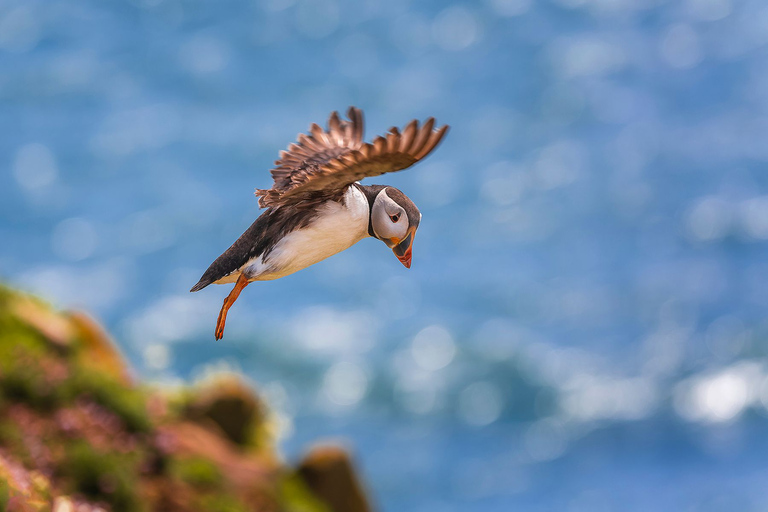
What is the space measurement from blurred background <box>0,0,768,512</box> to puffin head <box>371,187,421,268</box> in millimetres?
32278

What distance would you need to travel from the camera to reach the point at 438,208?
156ft

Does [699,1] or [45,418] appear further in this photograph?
[699,1]

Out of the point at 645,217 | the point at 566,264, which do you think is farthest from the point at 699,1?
the point at 566,264

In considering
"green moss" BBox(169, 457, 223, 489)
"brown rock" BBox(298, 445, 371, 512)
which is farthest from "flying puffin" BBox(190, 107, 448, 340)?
"brown rock" BBox(298, 445, 371, 512)

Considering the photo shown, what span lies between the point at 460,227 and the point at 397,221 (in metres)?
43.6

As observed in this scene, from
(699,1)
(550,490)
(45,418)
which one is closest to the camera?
(45,418)

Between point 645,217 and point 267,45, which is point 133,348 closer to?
point 267,45

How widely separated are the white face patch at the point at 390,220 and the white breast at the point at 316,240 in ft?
0.40

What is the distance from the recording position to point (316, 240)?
4266 mm

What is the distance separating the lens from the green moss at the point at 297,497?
14.4 metres

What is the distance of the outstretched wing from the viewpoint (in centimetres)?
366

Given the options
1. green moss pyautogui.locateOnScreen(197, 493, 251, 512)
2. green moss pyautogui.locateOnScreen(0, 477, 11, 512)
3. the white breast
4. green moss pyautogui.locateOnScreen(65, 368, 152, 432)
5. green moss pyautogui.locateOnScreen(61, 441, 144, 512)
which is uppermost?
green moss pyautogui.locateOnScreen(65, 368, 152, 432)

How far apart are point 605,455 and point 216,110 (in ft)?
87.6

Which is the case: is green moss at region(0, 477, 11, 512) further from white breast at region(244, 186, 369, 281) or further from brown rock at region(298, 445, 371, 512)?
brown rock at region(298, 445, 371, 512)
